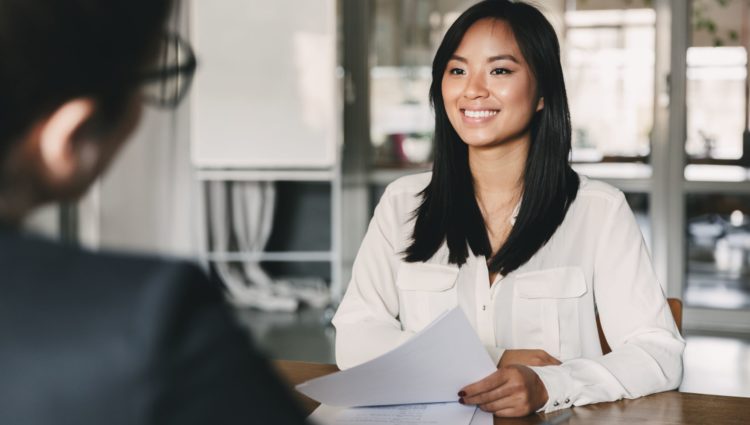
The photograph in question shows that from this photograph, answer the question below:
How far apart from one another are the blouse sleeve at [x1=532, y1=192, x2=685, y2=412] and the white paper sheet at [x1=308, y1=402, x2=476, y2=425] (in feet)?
0.49

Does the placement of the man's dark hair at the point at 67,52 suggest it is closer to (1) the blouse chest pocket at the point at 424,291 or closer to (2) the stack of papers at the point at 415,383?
(2) the stack of papers at the point at 415,383

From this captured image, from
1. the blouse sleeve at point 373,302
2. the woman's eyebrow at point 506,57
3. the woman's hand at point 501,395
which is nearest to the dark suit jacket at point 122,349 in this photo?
the woman's hand at point 501,395

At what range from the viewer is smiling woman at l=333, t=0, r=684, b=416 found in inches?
62.7

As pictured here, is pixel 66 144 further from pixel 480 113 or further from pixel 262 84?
pixel 262 84

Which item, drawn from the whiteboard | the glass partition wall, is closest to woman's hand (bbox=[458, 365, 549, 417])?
the whiteboard

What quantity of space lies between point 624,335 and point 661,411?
31 centimetres

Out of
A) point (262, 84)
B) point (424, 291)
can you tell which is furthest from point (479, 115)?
point (262, 84)

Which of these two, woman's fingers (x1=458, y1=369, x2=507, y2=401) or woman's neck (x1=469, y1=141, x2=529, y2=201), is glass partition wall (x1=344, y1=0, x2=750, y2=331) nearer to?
woman's neck (x1=469, y1=141, x2=529, y2=201)

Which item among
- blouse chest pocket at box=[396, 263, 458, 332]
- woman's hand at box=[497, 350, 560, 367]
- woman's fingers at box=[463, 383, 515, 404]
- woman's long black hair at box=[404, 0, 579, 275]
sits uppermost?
woman's long black hair at box=[404, 0, 579, 275]

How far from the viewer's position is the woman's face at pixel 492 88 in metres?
1.71

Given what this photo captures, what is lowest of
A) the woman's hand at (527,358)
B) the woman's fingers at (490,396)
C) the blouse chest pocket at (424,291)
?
the woman's hand at (527,358)

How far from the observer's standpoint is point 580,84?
5.08 metres

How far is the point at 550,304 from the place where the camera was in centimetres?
164

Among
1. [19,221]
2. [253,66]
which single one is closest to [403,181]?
[19,221]
